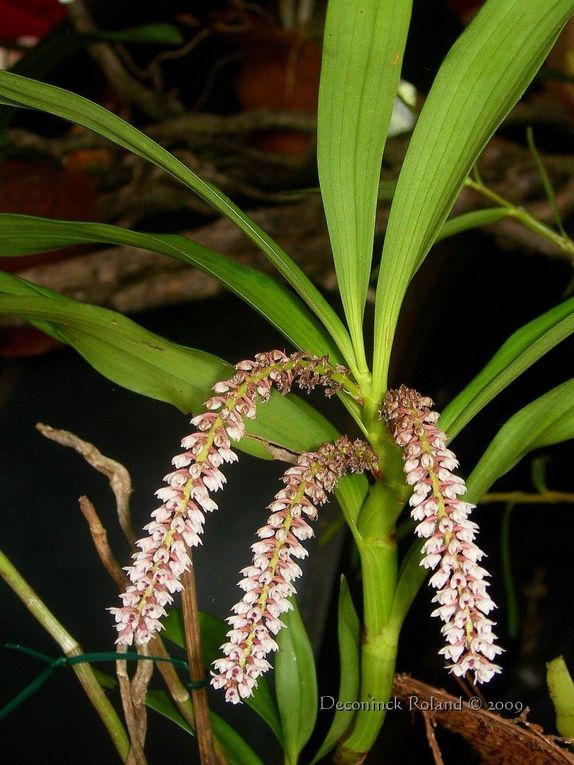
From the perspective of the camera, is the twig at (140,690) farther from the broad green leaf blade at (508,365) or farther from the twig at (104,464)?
the broad green leaf blade at (508,365)

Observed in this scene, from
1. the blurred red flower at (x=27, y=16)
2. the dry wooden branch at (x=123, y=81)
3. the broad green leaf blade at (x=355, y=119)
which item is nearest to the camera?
the broad green leaf blade at (x=355, y=119)

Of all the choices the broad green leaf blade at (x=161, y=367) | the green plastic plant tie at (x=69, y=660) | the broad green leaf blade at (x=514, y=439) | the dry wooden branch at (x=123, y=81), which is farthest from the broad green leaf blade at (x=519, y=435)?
the dry wooden branch at (x=123, y=81)

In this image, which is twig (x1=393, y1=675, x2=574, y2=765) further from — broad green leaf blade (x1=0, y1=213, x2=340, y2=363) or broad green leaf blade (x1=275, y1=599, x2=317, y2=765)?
broad green leaf blade (x1=0, y1=213, x2=340, y2=363)

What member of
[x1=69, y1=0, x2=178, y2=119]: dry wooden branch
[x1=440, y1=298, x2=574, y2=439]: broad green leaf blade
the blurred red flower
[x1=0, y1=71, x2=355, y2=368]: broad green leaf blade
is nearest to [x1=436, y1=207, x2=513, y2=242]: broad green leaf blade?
[x1=440, y1=298, x2=574, y2=439]: broad green leaf blade

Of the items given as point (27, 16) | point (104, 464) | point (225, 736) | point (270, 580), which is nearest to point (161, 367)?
point (104, 464)

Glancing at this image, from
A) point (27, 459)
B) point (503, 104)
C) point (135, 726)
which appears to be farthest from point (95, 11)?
point (135, 726)

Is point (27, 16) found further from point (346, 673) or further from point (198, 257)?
point (346, 673)
